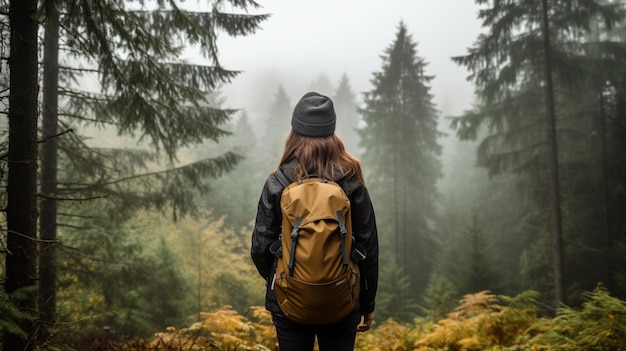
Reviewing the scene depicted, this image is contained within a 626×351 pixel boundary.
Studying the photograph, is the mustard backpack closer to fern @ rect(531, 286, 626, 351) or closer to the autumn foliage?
the autumn foliage

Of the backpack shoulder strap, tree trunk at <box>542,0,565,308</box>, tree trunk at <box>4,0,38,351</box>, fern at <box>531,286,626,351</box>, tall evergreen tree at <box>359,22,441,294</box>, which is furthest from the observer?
tall evergreen tree at <box>359,22,441,294</box>

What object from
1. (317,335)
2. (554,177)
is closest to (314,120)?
(317,335)

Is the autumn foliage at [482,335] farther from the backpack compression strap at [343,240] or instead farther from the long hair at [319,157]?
the long hair at [319,157]

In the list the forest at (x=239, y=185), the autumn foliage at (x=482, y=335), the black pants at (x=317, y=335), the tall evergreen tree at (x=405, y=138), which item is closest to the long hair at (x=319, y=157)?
the black pants at (x=317, y=335)

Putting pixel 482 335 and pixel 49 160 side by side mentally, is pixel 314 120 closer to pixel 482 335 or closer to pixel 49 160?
pixel 482 335

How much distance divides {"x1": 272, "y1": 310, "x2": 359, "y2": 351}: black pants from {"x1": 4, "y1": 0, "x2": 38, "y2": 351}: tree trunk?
97.5 inches

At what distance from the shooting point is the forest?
3.61 meters

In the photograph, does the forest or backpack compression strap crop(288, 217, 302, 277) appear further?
the forest

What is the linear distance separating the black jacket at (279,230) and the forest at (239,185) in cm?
176

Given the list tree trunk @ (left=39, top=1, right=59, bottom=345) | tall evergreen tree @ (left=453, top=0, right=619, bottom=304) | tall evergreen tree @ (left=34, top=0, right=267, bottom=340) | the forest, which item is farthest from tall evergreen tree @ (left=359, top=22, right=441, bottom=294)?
tree trunk @ (left=39, top=1, right=59, bottom=345)

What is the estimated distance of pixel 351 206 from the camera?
2430 millimetres

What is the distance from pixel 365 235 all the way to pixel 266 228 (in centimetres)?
68

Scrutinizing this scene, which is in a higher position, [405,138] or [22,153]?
[405,138]

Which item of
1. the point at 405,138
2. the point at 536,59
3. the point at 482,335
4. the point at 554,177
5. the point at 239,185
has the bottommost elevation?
the point at 482,335
